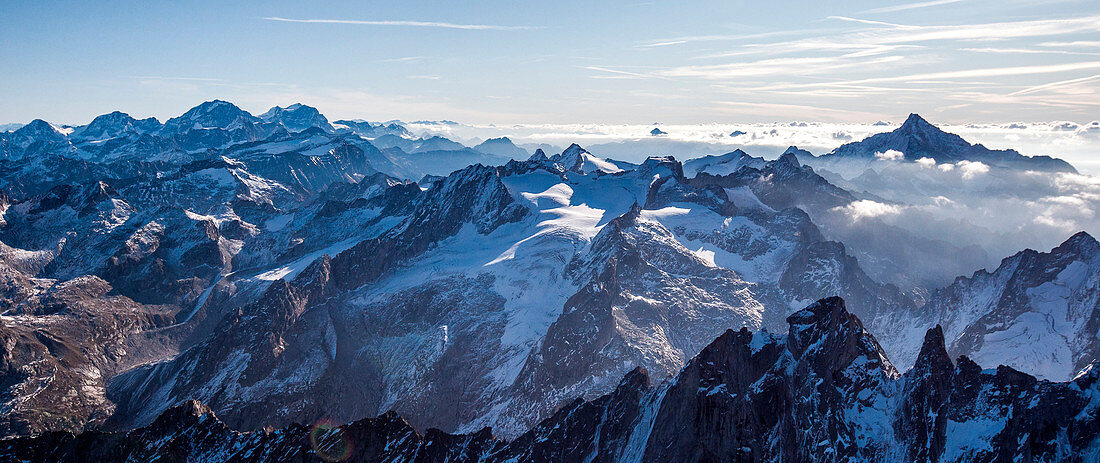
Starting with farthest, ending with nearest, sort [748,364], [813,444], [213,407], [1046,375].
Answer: [213,407] → [1046,375] → [748,364] → [813,444]

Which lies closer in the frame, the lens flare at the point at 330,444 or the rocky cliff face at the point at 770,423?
the rocky cliff face at the point at 770,423

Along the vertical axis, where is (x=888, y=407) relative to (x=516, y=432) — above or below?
above

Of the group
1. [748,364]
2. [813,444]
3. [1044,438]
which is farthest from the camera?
[748,364]

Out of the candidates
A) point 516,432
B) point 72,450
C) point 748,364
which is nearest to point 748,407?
point 748,364

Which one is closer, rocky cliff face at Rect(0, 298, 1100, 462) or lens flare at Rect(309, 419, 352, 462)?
rocky cliff face at Rect(0, 298, 1100, 462)

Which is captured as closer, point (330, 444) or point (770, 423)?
point (770, 423)

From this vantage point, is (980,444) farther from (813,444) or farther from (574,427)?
(574,427)

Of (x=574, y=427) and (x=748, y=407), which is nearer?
(x=748, y=407)

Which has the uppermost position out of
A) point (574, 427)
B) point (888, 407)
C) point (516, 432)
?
point (888, 407)
